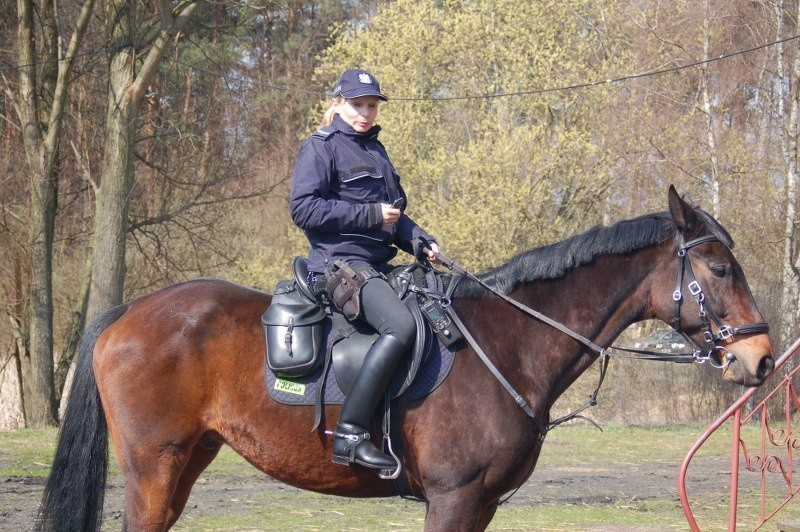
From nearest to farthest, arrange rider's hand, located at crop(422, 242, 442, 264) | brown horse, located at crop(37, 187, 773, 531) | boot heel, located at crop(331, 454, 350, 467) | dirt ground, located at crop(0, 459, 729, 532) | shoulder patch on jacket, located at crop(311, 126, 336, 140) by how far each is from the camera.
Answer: brown horse, located at crop(37, 187, 773, 531) → boot heel, located at crop(331, 454, 350, 467) → shoulder patch on jacket, located at crop(311, 126, 336, 140) → rider's hand, located at crop(422, 242, 442, 264) → dirt ground, located at crop(0, 459, 729, 532)

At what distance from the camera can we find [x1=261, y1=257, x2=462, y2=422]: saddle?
4.53m

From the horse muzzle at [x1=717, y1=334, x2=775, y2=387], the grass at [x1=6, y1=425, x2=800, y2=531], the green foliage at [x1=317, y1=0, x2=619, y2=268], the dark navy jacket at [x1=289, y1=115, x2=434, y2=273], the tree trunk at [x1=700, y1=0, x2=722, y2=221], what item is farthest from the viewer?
the tree trunk at [x1=700, y1=0, x2=722, y2=221]

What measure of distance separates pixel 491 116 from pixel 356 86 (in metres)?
18.2

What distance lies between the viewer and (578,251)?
4652 millimetres

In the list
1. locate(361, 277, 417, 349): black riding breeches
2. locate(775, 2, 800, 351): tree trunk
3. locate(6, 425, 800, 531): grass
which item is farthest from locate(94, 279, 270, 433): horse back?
locate(775, 2, 800, 351): tree trunk

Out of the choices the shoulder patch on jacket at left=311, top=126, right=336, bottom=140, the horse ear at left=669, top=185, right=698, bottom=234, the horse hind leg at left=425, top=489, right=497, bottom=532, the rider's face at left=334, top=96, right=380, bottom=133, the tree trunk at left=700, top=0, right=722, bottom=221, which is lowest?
the horse hind leg at left=425, top=489, right=497, bottom=532

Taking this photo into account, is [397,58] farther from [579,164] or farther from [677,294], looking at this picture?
[677,294]

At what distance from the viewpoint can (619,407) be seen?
1939cm

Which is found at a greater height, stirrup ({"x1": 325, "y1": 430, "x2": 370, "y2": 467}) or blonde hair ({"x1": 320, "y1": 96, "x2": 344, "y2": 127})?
blonde hair ({"x1": 320, "y1": 96, "x2": 344, "y2": 127})

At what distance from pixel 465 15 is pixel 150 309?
20431mm

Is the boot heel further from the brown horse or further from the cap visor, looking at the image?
the cap visor

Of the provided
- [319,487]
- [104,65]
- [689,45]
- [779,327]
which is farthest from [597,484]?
[689,45]

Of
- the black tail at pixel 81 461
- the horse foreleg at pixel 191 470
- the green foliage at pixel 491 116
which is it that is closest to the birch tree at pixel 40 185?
the green foliage at pixel 491 116

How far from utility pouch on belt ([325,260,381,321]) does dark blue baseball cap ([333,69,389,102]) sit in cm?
89
